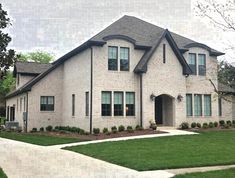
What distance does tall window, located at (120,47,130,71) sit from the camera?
24906 millimetres

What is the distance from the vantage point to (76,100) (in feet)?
88.7

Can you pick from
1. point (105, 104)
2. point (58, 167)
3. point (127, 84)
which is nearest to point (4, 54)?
point (105, 104)

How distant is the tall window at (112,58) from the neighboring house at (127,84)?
0.07m

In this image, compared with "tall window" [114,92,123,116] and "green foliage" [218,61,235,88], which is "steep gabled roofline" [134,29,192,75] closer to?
"tall window" [114,92,123,116]

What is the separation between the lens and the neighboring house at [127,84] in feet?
79.6

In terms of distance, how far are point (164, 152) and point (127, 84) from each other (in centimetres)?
1087

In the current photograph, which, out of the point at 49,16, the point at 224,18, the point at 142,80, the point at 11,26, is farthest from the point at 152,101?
the point at 224,18

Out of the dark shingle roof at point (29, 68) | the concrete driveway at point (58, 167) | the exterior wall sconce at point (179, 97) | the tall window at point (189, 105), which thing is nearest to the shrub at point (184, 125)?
the tall window at point (189, 105)

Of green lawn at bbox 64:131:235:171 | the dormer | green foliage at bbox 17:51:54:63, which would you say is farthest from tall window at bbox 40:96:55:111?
green foliage at bbox 17:51:54:63

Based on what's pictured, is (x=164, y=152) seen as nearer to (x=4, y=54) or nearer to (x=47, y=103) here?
(x=4, y=54)

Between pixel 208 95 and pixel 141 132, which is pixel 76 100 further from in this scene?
pixel 208 95

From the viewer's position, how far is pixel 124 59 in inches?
984

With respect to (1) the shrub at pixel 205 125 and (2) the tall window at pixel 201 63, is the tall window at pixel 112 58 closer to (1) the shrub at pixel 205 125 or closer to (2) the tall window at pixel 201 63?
(2) the tall window at pixel 201 63

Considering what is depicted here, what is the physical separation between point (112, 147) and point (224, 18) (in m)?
8.49
